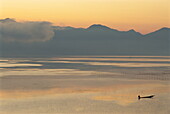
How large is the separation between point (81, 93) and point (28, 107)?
10.9 m

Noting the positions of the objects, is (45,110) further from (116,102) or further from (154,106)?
(154,106)

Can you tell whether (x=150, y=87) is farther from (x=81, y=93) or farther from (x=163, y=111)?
(x=163, y=111)

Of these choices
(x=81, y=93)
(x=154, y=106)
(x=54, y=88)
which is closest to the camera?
(x=154, y=106)

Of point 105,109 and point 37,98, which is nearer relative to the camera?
point 105,109

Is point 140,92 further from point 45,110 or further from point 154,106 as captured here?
point 45,110

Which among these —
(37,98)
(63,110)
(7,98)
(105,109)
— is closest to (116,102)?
(105,109)

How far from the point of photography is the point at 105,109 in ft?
109

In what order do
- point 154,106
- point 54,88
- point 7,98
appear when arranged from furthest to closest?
point 54,88 < point 7,98 < point 154,106

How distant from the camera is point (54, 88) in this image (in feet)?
158

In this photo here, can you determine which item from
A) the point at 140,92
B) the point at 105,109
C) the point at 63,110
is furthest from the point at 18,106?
the point at 140,92

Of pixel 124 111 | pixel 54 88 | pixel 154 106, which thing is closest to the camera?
pixel 124 111

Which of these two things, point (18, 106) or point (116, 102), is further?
point (116, 102)

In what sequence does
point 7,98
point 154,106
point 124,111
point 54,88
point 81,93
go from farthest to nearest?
point 54,88 → point 81,93 → point 7,98 → point 154,106 → point 124,111

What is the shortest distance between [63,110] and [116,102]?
6.79 metres
